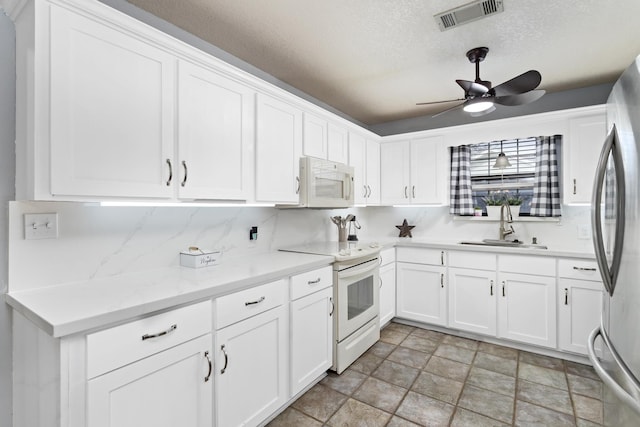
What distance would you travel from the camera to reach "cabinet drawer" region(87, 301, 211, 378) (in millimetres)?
1127

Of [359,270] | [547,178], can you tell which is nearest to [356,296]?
[359,270]

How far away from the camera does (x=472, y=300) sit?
3146 millimetres

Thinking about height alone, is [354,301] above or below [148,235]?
below

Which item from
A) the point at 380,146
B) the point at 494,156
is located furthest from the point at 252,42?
the point at 494,156

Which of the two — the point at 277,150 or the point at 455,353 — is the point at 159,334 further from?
the point at 455,353

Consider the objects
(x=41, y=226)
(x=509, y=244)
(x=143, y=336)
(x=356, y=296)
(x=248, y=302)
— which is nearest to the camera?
(x=143, y=336)

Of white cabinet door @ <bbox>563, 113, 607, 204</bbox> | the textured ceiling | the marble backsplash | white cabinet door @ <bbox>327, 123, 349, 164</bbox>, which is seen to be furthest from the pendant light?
white cabinet door @ <bbox>327, 123, 349, 164</bbox>

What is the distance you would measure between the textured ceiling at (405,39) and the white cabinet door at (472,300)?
1.91 metres

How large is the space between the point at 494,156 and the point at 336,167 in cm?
202

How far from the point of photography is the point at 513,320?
2.95m

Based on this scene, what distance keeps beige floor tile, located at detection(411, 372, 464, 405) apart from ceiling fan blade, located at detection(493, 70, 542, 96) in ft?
7.25

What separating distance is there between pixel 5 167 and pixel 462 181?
149 inches

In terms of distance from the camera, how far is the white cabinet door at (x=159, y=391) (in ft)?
3.76

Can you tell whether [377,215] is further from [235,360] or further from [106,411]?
[106,411]
